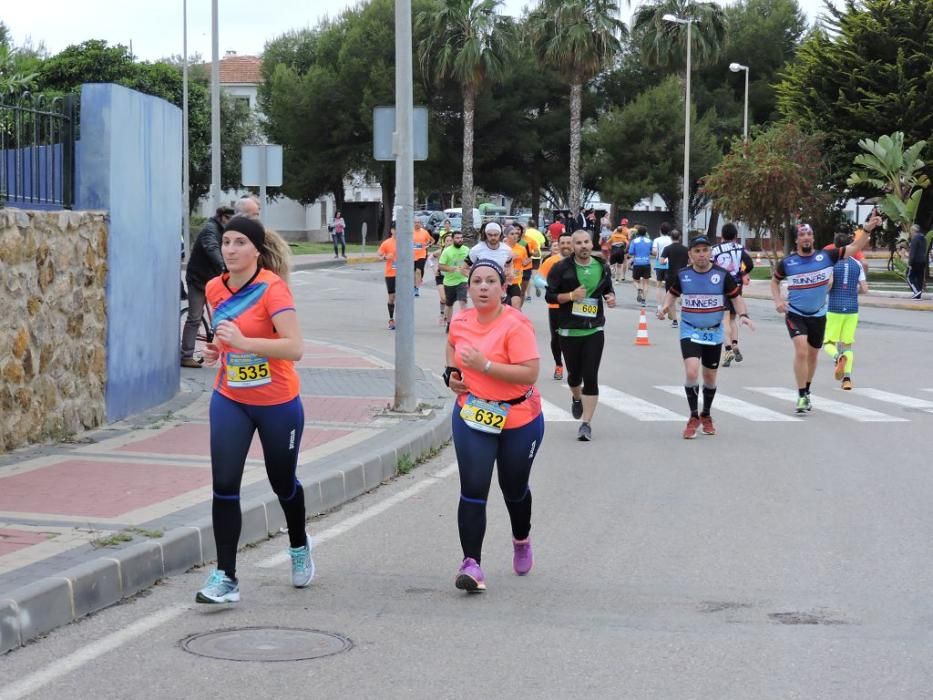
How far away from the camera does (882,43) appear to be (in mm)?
43719

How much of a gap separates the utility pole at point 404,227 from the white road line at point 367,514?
1.85m

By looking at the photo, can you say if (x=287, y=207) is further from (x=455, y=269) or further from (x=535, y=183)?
(x=455, y=269)

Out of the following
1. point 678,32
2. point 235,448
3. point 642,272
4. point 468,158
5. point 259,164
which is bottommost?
point 642,272

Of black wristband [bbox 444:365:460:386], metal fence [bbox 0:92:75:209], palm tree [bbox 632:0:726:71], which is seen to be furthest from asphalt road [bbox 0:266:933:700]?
palm tree [bbox 632:0:726:71]

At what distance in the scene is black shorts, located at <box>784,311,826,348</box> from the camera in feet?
47.8

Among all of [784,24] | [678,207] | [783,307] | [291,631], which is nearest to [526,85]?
[678,207]

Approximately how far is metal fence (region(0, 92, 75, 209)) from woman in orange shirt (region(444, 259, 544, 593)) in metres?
4.71

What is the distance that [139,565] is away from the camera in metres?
6.73

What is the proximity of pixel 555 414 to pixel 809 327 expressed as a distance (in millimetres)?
2835

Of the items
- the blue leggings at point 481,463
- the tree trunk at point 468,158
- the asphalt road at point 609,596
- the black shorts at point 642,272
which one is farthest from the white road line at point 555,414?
the tree trunk at point 468,158

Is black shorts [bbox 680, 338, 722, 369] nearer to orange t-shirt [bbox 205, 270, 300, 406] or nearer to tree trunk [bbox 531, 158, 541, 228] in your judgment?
orange t-shirt [bbox 205, 270, 300, 406]

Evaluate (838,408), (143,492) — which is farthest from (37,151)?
(838,408)

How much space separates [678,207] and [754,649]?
208ft

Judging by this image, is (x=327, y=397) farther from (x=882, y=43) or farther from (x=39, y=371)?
(x=882, y=43)
